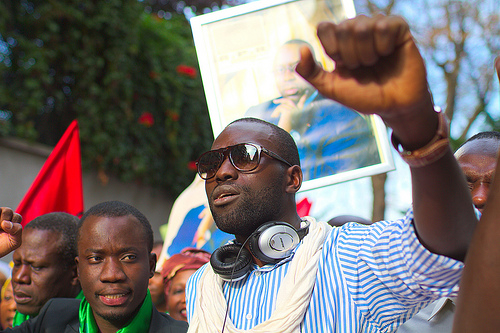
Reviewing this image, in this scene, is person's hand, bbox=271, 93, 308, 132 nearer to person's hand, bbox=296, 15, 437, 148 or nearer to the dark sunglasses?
the dark sunglasses

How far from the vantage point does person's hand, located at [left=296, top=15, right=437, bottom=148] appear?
100 cm

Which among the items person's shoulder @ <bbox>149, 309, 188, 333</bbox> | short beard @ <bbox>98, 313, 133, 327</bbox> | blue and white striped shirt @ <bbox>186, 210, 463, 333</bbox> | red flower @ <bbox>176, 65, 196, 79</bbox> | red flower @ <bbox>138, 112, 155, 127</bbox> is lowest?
person's shoulder @ <bbox>149, 309, 188, 333</bbox>

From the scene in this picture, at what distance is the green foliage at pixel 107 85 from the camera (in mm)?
6586

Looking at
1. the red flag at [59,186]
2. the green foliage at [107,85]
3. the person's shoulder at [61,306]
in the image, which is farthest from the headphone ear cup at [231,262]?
the green foliage at [107,85]

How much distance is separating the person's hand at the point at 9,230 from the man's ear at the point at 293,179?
1.18m

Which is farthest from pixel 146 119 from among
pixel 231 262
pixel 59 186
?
pixel 231 262

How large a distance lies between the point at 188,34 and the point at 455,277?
29.6ft

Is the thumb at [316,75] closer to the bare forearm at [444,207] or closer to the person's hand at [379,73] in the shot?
the person's hand at [379,73]

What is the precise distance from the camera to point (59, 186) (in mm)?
3998

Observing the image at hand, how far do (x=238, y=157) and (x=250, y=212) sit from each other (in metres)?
0.22

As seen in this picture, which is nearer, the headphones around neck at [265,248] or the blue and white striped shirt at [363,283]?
the blue and white striped shirt at [363,283]

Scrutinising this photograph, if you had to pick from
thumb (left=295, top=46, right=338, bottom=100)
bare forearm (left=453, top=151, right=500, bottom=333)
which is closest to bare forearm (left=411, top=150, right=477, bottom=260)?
bare forearm (left=453, top=151, right=500, bottom=333)

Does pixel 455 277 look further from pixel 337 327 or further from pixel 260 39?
pixel 260 39

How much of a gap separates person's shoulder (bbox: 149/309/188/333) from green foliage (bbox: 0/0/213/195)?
4824 mm
